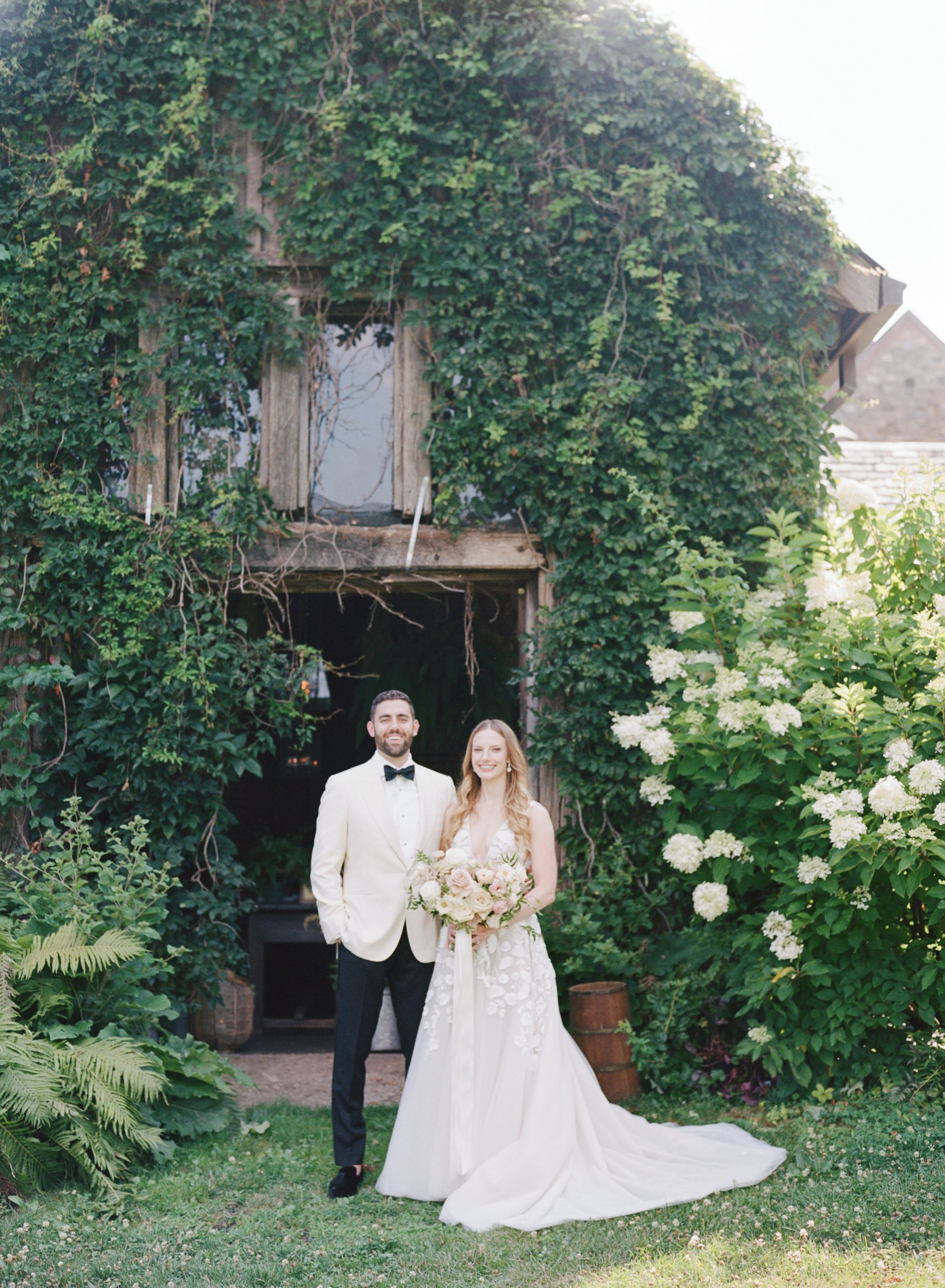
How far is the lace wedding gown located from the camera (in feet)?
13.7

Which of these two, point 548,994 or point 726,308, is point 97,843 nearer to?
point 548,994

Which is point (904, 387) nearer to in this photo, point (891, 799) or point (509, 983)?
point (891, 799)

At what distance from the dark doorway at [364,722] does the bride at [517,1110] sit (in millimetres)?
2205

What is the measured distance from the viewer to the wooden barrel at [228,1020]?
686cm


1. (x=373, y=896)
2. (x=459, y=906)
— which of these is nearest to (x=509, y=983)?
(x=459, y=906)

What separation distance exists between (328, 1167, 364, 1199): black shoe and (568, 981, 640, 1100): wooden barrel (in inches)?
57.8

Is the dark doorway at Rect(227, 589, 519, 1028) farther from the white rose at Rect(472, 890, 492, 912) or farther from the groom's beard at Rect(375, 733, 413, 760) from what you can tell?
the white rose at Rect(472, 890, 492, 912)

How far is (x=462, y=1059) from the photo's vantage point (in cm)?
447

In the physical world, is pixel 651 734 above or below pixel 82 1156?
above

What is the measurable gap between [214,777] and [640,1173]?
10.7ft

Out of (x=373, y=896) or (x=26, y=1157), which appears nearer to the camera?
(x=26, y=1157)

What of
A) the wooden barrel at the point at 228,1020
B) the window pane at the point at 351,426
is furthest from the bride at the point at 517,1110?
the wooden barrel at the point at 228,1020

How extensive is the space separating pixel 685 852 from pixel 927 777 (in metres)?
1.27

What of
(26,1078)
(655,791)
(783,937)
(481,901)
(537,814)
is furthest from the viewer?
(655,791)
